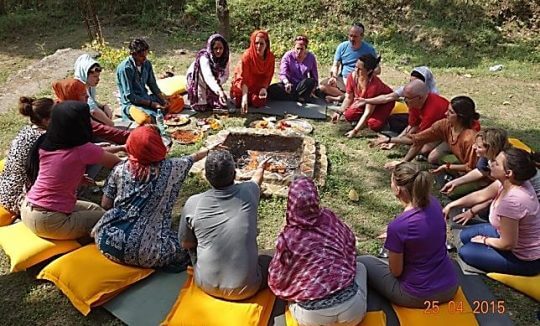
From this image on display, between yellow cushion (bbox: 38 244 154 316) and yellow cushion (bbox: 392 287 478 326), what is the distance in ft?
5.89

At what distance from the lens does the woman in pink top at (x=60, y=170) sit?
3811 millimetres

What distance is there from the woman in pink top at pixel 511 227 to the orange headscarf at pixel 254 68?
12.2 feet

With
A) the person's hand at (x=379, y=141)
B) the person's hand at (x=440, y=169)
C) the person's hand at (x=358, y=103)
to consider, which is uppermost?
the person's hand at (x=358, y=103)

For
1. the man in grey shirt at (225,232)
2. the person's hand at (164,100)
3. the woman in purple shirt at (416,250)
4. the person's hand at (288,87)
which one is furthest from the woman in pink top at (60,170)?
the person's hand at (288,87)

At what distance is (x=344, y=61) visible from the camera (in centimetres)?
732

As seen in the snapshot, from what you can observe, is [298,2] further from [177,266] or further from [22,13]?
[177,266]

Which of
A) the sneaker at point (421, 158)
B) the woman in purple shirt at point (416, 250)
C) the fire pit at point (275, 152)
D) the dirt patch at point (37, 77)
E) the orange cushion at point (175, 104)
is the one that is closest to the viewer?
the woman in purple shirt at point (416, 250)

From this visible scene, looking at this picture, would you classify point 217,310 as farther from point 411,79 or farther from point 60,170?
point 411,79

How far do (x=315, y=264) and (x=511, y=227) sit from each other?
4.90ft

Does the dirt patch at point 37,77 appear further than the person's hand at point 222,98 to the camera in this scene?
Yes

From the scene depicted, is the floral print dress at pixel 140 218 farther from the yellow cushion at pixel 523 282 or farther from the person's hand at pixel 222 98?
the person's hand at pixel 222 98

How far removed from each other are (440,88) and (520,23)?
4.12 metres
